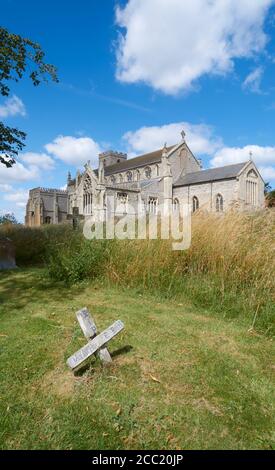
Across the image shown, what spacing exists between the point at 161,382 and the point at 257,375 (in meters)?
1.01

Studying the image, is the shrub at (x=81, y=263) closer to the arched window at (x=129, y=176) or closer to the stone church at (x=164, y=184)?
the stone church at (x=164, y=184)

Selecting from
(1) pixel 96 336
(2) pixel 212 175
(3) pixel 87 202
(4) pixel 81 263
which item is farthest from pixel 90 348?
(3) pixel 87 202

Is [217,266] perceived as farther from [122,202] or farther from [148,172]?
[148,172]

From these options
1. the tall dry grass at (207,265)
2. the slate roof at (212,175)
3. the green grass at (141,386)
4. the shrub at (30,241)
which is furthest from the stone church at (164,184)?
the green grass at (141,386)

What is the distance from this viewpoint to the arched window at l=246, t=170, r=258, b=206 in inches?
1631

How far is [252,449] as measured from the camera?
228 centimetres

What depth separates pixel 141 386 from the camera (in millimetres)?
2953

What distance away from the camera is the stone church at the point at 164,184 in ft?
134

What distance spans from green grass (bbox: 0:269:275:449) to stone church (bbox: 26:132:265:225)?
3087 centimetres

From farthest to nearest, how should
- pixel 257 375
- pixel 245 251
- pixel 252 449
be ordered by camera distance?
pixel 245 251
pixel 257 375
pixel 252 449

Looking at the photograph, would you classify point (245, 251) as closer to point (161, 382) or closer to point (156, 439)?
point (161, 382)

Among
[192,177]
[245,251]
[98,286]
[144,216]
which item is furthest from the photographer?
[192,177]

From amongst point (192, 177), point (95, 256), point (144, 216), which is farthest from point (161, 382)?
point (192, 177)

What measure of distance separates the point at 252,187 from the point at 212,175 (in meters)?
5.43
